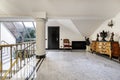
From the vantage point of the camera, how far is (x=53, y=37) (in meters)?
12.8

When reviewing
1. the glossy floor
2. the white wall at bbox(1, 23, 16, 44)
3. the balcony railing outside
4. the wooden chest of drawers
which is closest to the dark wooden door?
the white wall at bbox(1, 23, 16, 44)

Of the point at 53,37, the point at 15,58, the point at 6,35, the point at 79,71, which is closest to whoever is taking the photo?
the point at 79,71

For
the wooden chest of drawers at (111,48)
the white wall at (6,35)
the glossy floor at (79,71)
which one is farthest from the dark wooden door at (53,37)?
the glossy floor at (79,71)

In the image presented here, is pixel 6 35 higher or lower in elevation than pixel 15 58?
higher

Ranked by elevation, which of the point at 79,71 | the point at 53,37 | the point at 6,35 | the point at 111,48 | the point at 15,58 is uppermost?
the point at 6,35

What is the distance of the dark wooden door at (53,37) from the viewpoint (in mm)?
12773

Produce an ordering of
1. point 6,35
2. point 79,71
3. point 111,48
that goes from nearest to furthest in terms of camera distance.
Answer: point 79,71 < point 111,48 < point 6,35

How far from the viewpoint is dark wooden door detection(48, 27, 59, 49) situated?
503 inches

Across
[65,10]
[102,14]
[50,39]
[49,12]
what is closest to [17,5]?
[49,12]

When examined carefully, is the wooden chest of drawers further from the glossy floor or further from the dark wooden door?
the dark wooden door

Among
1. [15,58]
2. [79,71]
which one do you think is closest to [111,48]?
[79,71]

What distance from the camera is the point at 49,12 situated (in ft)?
25.7

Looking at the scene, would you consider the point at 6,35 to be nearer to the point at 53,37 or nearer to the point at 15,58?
the point at 53,37

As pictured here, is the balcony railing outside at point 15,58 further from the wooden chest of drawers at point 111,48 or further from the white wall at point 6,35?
the white wall at point 6,35
